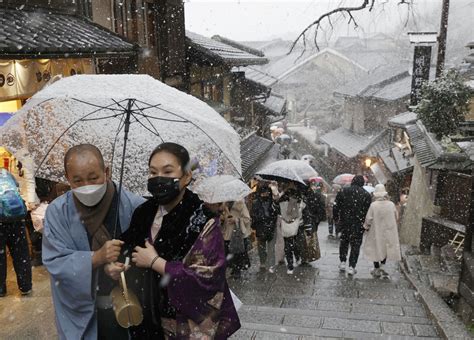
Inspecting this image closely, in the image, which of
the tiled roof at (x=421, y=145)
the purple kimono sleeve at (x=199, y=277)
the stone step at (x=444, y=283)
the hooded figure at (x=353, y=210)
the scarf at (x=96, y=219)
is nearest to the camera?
the purple kimono sleeve at (x=199, y=277)

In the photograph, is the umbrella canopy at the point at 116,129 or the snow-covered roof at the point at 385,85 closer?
the umbrella canopy at the point at 116,129

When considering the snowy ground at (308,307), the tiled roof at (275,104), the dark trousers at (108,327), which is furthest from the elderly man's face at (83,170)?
the tiled roof at (275,104)

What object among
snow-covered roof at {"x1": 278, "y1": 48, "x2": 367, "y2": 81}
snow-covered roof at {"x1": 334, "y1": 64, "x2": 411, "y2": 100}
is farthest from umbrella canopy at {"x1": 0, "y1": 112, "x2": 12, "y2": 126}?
snow-covered roof at {"x1": 278, "y1": 48, "x2": 367, "y2": 81}

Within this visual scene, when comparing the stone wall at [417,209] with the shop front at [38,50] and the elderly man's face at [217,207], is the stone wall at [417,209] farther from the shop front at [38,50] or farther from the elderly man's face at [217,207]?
the shop front at [38,50]

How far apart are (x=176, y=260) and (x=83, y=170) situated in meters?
0.85

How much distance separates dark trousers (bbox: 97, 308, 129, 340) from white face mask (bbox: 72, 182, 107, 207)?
76cm

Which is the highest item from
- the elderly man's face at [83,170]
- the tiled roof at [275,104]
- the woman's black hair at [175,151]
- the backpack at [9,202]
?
the woman's black hair at [175,151]

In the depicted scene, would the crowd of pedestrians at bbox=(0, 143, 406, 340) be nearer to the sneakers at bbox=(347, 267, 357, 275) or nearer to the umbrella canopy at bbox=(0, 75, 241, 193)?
the umbrella canopy at bbox=(0, 75, 241, 193)

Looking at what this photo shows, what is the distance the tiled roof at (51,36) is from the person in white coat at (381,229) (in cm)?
546

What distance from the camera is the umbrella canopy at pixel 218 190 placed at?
272 inches

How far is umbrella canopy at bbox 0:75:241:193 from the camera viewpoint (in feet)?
12.0

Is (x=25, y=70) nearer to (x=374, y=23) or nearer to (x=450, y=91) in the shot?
(x=374, y=23)

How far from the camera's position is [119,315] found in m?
3.01

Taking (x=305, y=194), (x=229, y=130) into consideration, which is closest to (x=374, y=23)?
(x=305, y=194)
